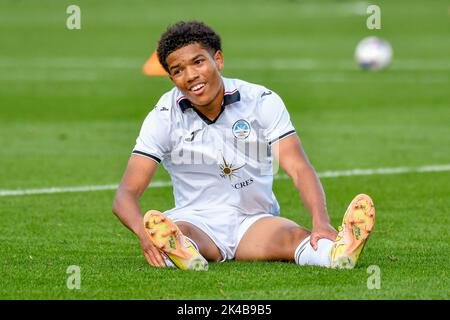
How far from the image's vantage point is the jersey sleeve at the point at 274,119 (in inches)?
350

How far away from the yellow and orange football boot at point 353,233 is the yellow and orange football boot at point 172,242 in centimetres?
86

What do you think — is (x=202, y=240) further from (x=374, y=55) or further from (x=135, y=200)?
(x=374, y=55)

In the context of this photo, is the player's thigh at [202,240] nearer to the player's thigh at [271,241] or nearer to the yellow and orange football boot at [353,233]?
the player's thigh at [271,241]

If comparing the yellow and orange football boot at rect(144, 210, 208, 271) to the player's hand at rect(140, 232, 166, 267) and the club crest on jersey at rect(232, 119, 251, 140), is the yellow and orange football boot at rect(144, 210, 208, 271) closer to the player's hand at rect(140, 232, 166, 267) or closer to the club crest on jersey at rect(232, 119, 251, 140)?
the player's hand at rect(140, 232, 166, 267)

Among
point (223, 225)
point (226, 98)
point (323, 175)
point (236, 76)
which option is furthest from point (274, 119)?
point (236, 76)

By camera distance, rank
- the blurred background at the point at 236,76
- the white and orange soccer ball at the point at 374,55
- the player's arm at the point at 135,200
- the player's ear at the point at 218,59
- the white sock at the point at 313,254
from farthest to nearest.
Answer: the white and orange soccer ball at the point at 374,55, the blurred background at the point at 236,76, the player's ear at the point at 218,59, the player's arm at the point at 135,200, the white sock at the point at 313,254

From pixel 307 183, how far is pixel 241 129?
25.3 inches

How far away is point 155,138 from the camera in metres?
8.86

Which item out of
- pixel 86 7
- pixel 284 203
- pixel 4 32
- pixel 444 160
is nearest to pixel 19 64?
pixel 4 32

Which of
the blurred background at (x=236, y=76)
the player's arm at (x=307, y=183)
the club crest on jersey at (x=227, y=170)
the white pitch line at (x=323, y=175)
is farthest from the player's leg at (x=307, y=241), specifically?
the blurred background at (x=236, y=76)

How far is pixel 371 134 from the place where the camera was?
17.5 meters

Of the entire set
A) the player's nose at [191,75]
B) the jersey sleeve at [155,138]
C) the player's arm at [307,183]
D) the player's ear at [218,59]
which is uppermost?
the player's ear at [218,59]

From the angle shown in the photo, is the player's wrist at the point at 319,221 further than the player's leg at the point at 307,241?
Yes

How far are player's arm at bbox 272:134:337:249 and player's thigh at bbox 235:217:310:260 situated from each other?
10.4 inches
